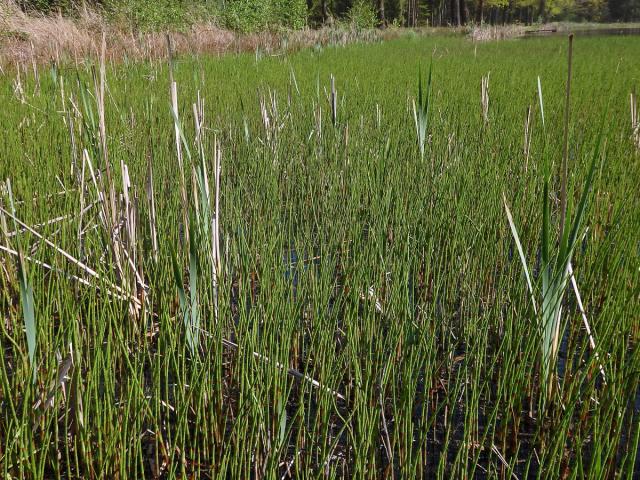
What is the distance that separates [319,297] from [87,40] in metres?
7.64

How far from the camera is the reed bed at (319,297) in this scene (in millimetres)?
1188

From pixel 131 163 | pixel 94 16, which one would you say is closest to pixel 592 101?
pixel 131 163

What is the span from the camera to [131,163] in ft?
9.31

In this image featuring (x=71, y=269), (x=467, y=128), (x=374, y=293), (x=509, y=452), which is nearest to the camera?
(x=509, y=452)

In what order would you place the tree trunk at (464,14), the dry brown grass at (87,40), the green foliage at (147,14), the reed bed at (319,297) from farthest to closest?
the tree trunk at (464,14) → the green foliage at (147,14) → the dry brown grass at (87,40) → the reed bed at (319,297)

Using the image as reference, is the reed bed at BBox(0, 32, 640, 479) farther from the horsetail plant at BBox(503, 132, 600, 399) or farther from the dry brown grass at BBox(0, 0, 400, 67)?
the dry brown grass at BBox(0, 0, 400, 67)

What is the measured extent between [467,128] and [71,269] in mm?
2609

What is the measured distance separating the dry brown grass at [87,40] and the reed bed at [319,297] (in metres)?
3.01

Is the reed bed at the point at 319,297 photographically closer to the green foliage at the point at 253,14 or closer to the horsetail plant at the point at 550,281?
the horsetail plant at the point at 550,281

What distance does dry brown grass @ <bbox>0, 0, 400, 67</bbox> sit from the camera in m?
6.96

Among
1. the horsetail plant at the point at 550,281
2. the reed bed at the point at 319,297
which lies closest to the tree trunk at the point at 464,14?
the reed bed at the point at 319,297

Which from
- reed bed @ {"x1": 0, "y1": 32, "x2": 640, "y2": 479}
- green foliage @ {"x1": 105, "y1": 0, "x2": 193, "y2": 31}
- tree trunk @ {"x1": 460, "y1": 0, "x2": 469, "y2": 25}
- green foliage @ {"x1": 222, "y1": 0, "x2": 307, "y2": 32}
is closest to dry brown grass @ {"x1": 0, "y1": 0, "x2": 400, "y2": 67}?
green foliage @ {"x1": 105, "y1": 0, "x2": 193, "y2": 31}

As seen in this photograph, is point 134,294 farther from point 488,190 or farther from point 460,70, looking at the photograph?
point 460,70

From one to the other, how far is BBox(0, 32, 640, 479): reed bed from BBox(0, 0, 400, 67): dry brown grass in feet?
9.87
